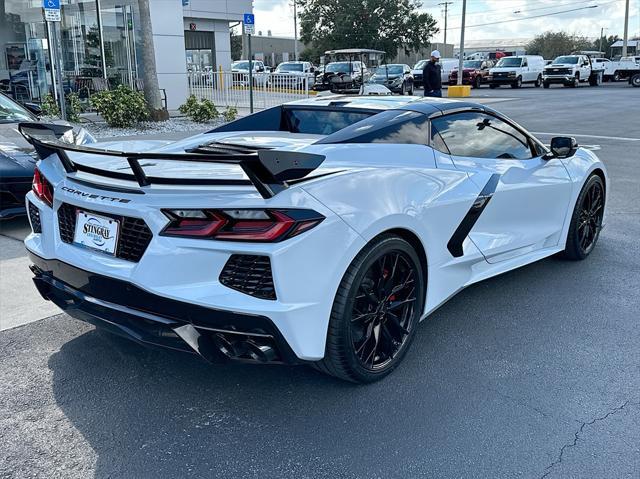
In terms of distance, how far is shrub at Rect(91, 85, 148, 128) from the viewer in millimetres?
13477

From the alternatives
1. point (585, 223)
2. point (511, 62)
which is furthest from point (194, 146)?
point (511, 62)

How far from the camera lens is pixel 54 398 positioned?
3.19 meters

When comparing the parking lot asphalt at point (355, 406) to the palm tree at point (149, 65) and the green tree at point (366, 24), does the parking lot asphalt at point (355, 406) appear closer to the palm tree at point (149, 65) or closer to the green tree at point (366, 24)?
the palm tree at point (149, 65)

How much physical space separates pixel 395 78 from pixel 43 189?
27258 mm

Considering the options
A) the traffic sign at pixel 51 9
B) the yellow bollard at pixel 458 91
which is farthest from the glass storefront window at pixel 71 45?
the yellow bollard at pixel 458 91

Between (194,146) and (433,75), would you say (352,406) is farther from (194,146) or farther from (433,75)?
(433,75)

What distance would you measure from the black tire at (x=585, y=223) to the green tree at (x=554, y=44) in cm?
8870

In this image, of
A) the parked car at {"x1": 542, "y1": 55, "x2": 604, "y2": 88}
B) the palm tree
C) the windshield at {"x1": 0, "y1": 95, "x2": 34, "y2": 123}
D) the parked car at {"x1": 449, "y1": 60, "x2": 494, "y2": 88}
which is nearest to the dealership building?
the palm tree

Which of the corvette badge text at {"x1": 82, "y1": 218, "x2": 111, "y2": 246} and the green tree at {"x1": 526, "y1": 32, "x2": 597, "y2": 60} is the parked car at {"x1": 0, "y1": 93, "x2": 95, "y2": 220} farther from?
the green tree at {"x1": 526, "y1": 32, "x2": 597, "y2": 60}

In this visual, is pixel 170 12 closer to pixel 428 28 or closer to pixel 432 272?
pixel 432 272

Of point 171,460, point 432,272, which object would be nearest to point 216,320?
point 171,460

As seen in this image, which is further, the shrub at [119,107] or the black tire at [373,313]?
the shrub at [119,107]

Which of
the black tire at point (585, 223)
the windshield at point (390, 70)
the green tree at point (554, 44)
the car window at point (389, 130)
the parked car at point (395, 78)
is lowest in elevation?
the black tire at point (585, 223)

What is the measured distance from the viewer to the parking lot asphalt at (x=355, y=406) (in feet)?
8.80
